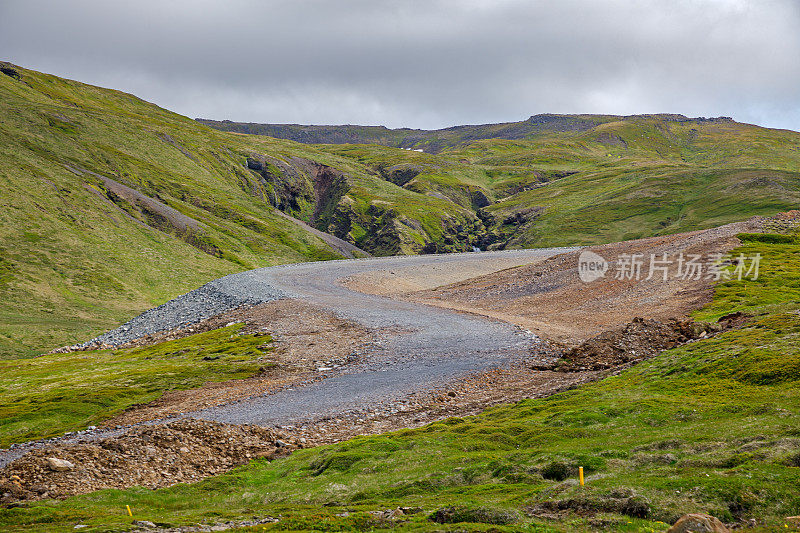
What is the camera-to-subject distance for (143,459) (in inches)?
986

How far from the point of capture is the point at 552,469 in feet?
57.0

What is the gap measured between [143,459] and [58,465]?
353 centimetres

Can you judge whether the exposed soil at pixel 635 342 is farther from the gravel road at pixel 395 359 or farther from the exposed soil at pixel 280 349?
the exposed soil at pixel 280 349

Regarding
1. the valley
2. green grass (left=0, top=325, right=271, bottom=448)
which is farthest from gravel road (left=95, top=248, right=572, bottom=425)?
green grass (left=0, top=325, right=271, bottom=448)

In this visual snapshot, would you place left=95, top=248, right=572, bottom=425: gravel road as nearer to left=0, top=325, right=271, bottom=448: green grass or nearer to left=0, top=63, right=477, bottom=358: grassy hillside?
left=0, top=325, right=271, bottom=448: green grass

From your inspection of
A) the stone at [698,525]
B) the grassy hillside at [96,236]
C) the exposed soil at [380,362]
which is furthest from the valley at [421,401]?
the grassy hillside at [96,236]

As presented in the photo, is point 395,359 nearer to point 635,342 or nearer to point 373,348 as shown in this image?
point 373,348

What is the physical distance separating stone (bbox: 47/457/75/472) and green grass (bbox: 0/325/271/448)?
44.9ft

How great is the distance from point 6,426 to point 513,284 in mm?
65406

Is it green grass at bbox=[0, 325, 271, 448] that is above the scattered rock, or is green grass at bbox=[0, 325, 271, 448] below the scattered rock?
below

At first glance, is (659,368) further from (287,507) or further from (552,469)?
(287,507)

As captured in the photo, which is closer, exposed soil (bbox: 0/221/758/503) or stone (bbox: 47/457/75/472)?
stone (bbox: 47/457/75/472)

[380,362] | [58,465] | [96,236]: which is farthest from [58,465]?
[96,236]

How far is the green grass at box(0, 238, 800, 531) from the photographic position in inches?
517
